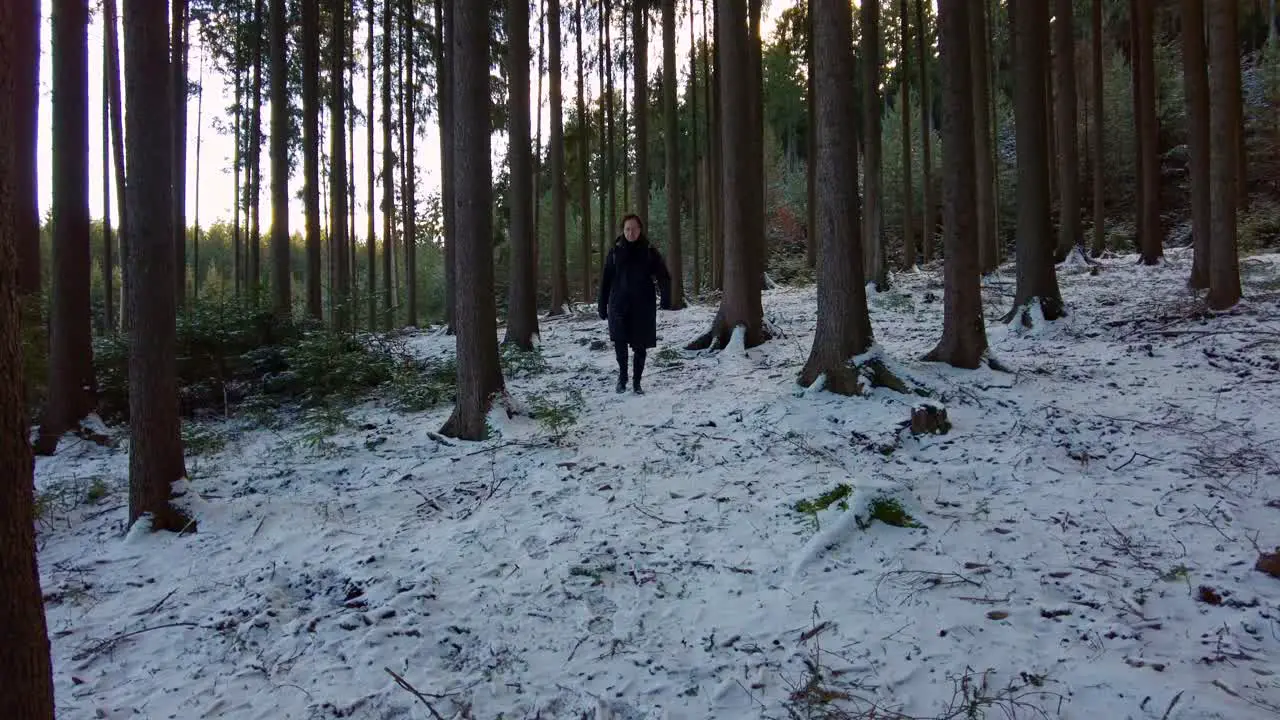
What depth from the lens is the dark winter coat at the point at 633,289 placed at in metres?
7.75

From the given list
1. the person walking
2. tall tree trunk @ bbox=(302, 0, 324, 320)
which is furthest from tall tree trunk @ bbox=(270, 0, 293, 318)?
the person walking

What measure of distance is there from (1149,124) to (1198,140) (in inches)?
199

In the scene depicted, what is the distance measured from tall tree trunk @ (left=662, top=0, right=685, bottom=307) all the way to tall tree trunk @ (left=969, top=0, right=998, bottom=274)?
273 inches

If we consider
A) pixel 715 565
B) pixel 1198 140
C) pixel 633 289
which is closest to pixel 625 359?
pixel 633 289

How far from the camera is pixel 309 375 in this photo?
9242mm

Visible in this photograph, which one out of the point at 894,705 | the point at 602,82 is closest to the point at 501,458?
the point at 894,705

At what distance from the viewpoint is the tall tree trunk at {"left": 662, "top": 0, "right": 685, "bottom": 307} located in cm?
1586

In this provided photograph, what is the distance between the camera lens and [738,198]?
10.1 m

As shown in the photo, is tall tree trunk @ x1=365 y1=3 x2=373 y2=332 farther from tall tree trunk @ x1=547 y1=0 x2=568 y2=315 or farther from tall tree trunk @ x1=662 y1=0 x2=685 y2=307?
tall tree trunk @ x1=662 y1=0 x2=685 y2=307

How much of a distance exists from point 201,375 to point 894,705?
10017mm

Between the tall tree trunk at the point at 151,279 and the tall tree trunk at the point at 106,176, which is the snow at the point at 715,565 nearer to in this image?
the tall tree trunk at the point at 151,279

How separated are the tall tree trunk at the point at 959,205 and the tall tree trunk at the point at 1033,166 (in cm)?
238

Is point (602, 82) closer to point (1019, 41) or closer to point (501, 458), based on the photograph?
point (1019, 41)

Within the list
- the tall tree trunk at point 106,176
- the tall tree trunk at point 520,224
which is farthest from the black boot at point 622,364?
the tall tree trunk at point 106,176
